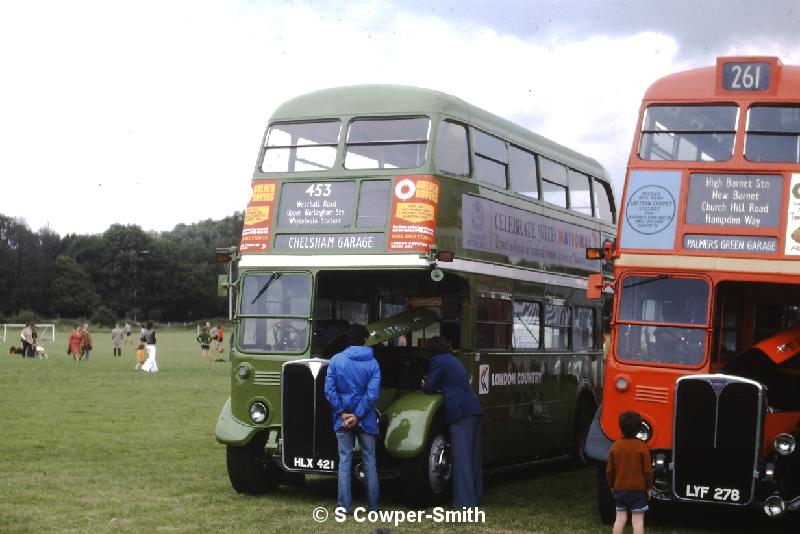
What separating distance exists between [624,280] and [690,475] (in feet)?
7.12

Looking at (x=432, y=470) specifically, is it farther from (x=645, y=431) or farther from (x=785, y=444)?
(x=785, y=444)

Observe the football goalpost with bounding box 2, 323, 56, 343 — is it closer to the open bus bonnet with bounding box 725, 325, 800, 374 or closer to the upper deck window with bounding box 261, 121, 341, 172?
the upper deck window with bounding box 261, 121, 341, 172

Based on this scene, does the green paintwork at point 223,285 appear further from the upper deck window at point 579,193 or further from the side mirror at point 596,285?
the upper deck window at point 579,193

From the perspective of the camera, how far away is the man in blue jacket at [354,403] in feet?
43.7

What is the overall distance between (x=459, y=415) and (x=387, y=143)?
3.38 meters

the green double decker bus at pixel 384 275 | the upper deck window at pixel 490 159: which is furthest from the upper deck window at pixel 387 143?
the upper deck window at pixel 490 159

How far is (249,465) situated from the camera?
15.0 m

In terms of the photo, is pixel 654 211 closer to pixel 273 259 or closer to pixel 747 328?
pixel 747 328

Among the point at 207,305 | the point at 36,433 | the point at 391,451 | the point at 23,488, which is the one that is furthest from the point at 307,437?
the point at 207,305

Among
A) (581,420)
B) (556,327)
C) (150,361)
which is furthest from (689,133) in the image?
(150,361)

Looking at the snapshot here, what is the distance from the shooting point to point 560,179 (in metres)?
19.4

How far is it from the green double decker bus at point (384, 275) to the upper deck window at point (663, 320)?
2.34 metres

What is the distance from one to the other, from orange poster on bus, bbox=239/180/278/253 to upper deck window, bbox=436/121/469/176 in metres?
2.05

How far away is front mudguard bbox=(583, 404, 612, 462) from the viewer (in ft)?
42.5
